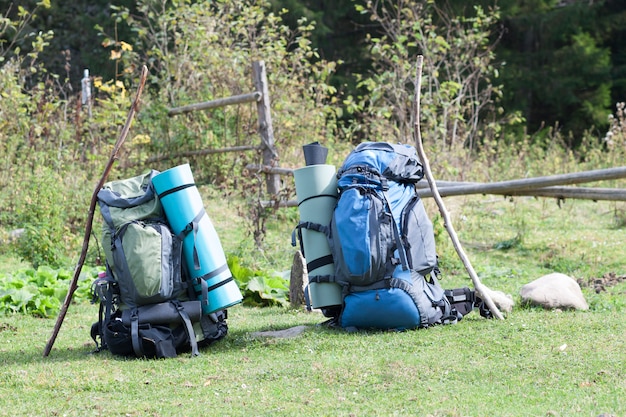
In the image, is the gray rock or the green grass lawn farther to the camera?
the gray rock

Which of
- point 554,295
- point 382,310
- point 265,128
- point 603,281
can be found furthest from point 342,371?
point 265,128

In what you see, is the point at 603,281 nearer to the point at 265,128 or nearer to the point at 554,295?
the point at 554,295

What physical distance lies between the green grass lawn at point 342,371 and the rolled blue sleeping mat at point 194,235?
335mm

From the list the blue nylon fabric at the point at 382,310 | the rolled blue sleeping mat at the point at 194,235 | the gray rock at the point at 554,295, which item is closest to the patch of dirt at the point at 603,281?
the gray rock at the point at 554,295

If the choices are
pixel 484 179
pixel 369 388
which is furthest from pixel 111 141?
pixel 369 388

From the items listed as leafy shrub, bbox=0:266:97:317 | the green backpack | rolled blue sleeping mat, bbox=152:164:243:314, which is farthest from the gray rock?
leafy shrub, bbox=0:266:97:317

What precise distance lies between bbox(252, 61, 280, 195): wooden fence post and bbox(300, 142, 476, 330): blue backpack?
4.56 meters

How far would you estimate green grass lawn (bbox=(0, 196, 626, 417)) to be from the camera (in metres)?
3.89

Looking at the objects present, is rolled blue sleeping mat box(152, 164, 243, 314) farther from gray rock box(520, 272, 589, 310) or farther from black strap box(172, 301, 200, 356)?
gray rock box(520, 272, 589, 310)

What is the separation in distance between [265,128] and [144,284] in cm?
534

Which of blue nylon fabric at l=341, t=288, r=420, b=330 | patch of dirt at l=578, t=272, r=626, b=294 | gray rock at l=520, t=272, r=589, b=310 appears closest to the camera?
blue nylon fabric at l=341, t=288, r=420, b=330

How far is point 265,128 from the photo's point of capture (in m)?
10.0

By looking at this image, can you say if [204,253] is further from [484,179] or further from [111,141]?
[484,179]

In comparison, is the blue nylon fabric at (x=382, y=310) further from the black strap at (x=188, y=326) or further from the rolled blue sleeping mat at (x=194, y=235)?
the black strap at (x=188, y=326)
